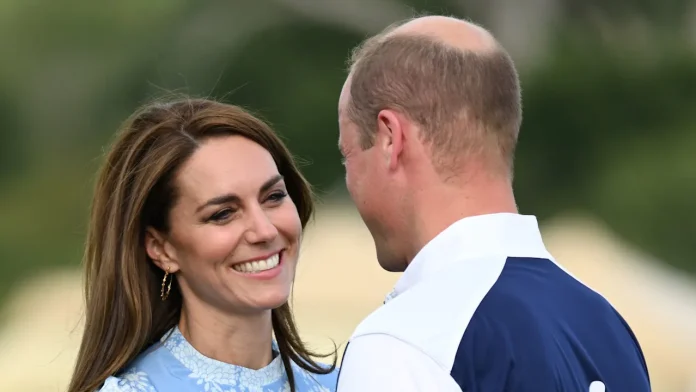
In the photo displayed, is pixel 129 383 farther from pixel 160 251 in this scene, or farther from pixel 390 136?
pixel 390 136

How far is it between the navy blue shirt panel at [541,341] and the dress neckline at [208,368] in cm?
91

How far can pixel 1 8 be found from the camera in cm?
659

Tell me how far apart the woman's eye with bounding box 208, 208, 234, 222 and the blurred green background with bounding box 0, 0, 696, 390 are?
13.1 ft

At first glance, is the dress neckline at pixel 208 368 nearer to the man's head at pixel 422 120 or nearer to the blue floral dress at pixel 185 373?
the blue floral dress at pixel 185 373

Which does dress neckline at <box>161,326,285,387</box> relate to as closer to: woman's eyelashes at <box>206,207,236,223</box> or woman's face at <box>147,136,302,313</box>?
woman's face at <box>147,136,302,313</box>

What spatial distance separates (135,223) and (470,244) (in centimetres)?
96

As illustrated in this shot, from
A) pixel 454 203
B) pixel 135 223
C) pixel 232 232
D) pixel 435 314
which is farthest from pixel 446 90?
pixel 135 223

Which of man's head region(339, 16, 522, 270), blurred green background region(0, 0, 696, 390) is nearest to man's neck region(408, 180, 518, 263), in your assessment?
man's head region(339, 16, 522, 270)

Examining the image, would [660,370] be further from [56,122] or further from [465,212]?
[465,212]

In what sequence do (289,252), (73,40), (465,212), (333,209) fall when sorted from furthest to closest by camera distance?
(73,40) → (333,209) → (289,252) → (465,212)

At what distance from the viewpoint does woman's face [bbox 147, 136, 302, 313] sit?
Answer: 6.65 feet

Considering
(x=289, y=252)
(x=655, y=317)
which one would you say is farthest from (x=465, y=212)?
(x=655, y=317)

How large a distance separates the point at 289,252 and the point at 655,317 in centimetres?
453

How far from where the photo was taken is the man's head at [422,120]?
139 centimetres
